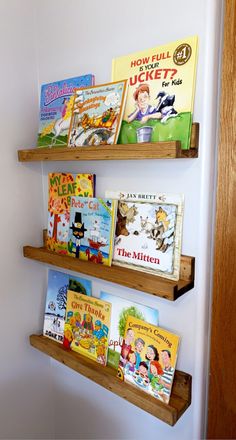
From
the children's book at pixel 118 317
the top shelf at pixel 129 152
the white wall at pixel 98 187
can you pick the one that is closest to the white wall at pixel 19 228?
the white wall at pixel 98 187

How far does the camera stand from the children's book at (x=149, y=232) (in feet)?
3.03

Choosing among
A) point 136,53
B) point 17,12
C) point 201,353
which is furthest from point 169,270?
point 17,12

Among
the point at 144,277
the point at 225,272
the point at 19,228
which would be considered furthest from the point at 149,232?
the point at 19,228

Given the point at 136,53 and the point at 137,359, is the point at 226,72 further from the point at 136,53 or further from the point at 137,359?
the point at 137,359

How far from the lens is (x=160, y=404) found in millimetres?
939

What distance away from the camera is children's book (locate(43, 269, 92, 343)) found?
1.30 meters

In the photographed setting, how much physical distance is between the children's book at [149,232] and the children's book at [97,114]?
201 millimetres

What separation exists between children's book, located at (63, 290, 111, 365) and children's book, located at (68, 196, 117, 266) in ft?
0.62

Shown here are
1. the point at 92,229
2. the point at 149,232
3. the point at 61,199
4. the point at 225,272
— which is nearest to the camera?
the point at 225,272

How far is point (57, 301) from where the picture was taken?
4.38 ft

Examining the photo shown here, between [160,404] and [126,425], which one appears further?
[126,425]

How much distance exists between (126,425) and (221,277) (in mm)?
760

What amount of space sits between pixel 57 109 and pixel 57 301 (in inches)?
31.3

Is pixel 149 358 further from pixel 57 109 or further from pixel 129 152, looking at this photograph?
pixel 57 109
